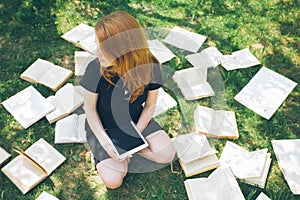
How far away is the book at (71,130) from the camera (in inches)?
138

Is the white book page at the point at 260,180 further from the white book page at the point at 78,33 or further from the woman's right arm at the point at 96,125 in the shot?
the white book page at the point at 78,33

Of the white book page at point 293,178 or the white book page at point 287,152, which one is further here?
the white book page at point 287,152

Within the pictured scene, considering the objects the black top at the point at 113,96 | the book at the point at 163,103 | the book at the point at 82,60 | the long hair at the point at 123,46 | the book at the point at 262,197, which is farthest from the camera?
the book at the point at 82,60

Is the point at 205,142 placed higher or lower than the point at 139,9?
lower

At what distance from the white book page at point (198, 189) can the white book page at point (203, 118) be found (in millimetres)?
527

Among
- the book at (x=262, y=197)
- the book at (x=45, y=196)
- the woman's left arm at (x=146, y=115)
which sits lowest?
the book at (x=45, y=196)

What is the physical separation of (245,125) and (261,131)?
0.51ft

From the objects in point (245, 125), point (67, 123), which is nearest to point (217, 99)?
point (245, 125)

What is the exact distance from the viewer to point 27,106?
373 centimetres

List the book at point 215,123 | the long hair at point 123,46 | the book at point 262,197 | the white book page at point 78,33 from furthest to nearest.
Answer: the white book page at point 78,33 → the book at point 215,123 → the book at point 262,197 → the long hair at point 123,46

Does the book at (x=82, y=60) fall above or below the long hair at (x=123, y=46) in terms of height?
below

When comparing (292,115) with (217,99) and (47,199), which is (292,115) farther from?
(47,199)

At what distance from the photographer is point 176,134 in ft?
12.0

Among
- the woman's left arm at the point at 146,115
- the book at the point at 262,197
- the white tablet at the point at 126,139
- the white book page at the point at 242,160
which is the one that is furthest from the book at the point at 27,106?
the book at the point at 262,197
